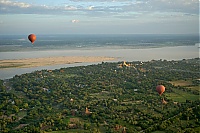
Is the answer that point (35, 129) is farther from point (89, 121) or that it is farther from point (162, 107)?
point (162, 107)

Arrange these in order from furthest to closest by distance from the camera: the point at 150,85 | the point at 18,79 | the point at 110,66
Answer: the point at 110,66
the point at 18,79
the point at 150,85

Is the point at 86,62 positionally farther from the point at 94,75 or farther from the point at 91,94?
the point at 91,94

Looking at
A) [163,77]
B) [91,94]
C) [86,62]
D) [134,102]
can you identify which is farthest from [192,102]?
[86,62]

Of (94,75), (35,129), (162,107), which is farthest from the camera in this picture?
(94,75)

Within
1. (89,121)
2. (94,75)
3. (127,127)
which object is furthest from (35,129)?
(94,75)

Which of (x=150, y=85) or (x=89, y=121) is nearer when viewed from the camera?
(x=89, y=121)

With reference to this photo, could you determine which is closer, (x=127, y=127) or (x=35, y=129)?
(x=35, y=129)
